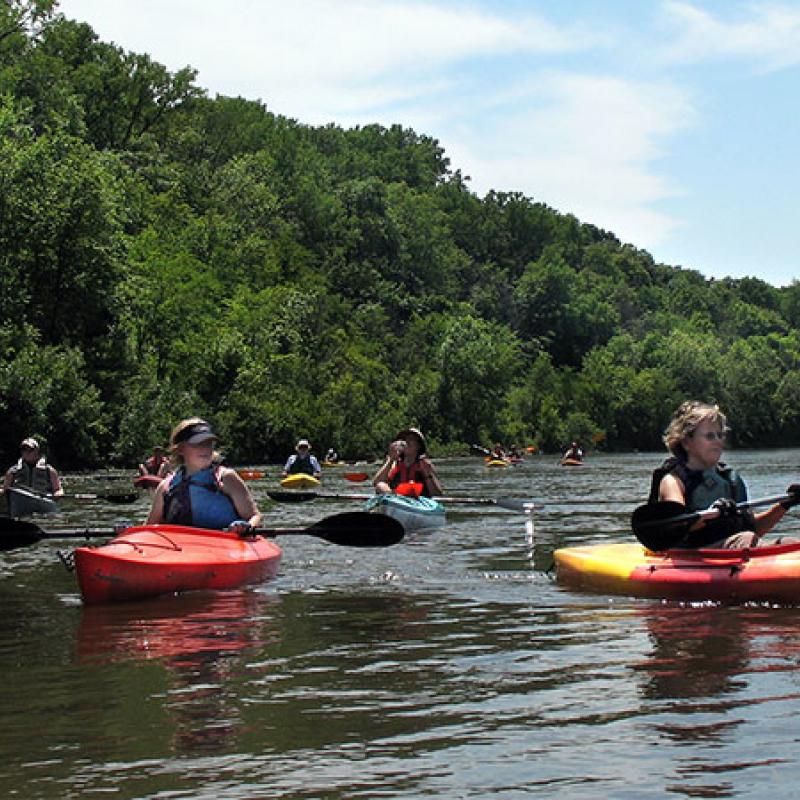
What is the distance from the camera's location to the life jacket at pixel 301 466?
25.4m

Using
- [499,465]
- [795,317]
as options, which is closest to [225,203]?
[499,465]

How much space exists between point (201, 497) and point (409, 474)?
22.0 feet

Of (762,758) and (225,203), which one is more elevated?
(225,203)

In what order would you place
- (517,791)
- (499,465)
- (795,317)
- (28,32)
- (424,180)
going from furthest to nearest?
(795,317), (424,180), (28,32), (499,465), (517,791)

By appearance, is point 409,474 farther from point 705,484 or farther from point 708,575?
point 708,575

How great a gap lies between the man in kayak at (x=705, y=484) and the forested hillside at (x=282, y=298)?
2890cm

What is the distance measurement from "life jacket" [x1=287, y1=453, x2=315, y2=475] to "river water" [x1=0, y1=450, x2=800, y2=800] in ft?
47.7

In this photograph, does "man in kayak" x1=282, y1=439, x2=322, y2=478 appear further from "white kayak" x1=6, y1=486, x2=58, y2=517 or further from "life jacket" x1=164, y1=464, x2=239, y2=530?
"life jacket" x1=164, y1=464, x2=239, y2=530

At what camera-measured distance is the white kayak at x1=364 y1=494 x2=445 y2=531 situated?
15.1 meters

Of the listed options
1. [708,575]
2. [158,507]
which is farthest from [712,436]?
[158,507]

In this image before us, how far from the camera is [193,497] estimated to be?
33.0ft

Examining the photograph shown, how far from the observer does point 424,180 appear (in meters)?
123

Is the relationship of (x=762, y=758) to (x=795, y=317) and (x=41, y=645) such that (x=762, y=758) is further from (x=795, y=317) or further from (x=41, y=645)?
(x=795, y=317)

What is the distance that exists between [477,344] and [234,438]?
87.8 ft
